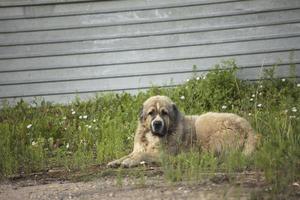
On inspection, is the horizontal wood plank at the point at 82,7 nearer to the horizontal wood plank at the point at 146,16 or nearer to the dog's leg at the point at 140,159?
the horizontal wood plank at the point at 146,16

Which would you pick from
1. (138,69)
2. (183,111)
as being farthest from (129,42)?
(183,111)

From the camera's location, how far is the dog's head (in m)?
8.55

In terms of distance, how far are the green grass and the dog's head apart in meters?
0.67

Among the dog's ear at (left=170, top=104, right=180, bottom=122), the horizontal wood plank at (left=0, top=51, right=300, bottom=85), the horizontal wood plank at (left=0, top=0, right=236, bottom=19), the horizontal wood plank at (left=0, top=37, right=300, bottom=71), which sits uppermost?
the horizontal wood plank at (left=0, top=0, right=236, bottom=19)

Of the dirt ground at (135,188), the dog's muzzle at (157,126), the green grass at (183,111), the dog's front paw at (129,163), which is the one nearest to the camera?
the dirt ground at (135,188)

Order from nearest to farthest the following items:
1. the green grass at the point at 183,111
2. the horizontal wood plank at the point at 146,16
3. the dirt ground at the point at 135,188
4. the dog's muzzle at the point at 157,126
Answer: the dirt ground at the point at 135,188 < the green grass at the point at 183,111 < the dog's muzzle at the point at 157,126 < the horizontal wood plank at the point at 146,16

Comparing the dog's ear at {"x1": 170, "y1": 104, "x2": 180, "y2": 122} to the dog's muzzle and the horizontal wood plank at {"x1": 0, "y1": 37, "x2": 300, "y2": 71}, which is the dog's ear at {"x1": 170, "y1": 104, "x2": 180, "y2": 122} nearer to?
the dog's muzzle

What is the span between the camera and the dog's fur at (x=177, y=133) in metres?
8.53

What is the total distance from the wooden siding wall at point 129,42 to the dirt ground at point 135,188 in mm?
5299

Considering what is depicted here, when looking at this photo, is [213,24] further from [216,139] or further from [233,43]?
[216,139]

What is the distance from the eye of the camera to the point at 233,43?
500 inches

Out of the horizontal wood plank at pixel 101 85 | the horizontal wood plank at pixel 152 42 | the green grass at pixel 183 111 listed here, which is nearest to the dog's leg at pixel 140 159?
the green grass at pixel 183 111

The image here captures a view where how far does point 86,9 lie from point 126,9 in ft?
2.51

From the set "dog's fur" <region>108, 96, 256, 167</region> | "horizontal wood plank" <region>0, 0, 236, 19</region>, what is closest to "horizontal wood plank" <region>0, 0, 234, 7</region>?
"horizontal wood plank" <region>0, 0, 236, 19</region>
